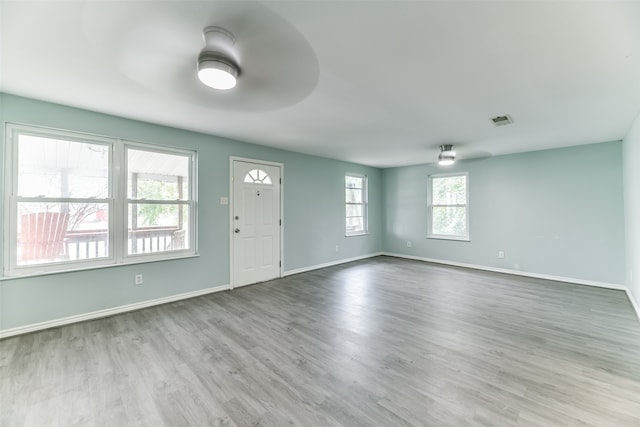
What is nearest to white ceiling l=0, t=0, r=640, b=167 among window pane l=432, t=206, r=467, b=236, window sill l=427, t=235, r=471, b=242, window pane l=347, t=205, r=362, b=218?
window pane l=432, t=206, r=467, b=236

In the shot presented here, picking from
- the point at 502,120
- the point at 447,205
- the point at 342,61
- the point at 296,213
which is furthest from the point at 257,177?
the point at 447,205

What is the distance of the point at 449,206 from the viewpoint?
19.6 ft

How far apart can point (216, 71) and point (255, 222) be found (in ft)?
9.88

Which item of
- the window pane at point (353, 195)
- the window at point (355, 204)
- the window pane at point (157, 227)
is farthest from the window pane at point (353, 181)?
the window pane at point (157, 227)

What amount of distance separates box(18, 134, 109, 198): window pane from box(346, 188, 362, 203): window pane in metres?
4.64

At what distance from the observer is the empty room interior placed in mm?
1625

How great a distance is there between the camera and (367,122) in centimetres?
337

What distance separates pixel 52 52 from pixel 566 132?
5714mm

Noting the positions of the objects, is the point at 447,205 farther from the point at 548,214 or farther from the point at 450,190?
the point at 548,214

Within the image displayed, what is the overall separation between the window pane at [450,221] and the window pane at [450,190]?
159 mm

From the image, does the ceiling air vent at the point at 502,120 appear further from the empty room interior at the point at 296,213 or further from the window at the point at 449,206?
the window at the point at 449,206

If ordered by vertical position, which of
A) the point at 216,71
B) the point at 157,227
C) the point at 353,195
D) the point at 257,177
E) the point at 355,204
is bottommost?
the point at 157,227

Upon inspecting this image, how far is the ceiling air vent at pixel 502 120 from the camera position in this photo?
3133 millimetres

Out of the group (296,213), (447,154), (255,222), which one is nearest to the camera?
(447,154)
